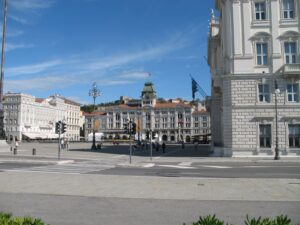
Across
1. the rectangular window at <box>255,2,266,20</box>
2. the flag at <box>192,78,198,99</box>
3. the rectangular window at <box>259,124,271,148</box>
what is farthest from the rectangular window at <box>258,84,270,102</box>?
the flag at <box>192,78,198,99</box>

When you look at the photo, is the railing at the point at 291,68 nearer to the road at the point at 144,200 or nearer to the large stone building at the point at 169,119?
the road at the point at 144,200

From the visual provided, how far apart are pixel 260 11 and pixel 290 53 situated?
198 inches

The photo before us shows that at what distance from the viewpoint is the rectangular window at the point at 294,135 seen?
118ft

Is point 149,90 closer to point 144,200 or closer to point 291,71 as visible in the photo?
point 291,71

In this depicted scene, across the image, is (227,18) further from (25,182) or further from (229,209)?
(229,209)

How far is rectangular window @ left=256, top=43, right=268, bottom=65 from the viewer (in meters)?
37.1

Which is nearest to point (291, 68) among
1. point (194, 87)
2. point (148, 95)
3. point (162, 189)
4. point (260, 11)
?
point (260, 11)

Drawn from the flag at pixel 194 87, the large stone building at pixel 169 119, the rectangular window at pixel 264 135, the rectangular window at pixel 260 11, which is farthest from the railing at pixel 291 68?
the large stone building at pixel 169 119

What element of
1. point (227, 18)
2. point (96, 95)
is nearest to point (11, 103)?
point (96, 95)

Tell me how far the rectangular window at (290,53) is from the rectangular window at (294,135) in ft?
20.2

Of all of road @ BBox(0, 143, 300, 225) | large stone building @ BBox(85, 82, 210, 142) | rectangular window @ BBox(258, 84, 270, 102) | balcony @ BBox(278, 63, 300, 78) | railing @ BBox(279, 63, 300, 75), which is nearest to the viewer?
road @ BBox(0, 143, 300, 225)

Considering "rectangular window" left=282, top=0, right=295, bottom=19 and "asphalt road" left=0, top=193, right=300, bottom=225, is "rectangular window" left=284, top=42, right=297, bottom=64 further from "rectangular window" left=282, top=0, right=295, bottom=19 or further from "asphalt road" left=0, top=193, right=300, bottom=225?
"asphalt road" left=0, top=193, right=300, bottom=225

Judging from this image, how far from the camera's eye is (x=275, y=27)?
37250 mm

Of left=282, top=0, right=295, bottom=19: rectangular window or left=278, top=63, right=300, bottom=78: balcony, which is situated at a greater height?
left=282, top=0, right=295, bottom=19: rectangular window
